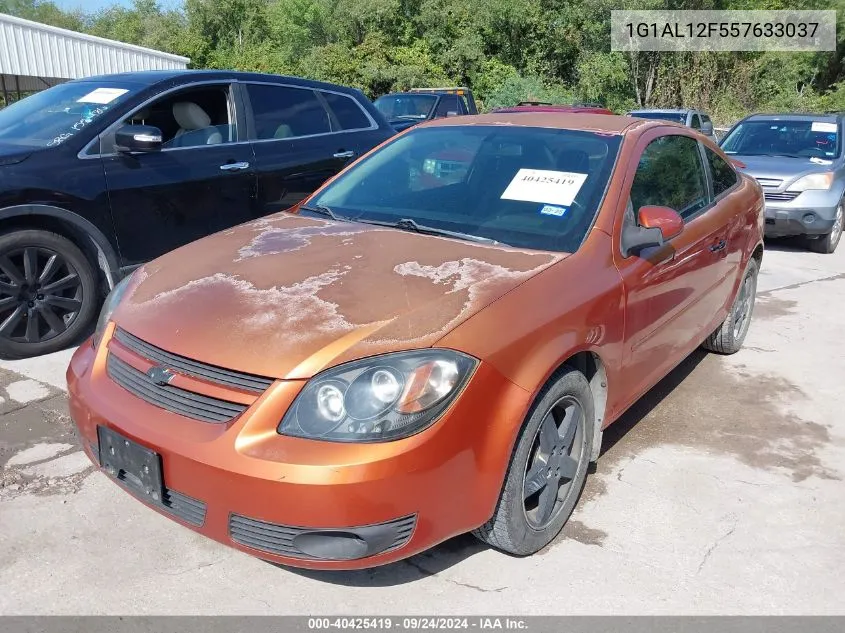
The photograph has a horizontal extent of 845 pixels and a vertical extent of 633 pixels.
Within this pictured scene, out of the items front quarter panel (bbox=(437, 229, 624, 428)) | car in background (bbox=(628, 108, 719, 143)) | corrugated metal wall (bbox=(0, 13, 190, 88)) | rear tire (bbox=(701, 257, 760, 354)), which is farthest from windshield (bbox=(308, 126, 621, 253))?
corrugated metal wall (bbox=(0, 13, 190, 88))

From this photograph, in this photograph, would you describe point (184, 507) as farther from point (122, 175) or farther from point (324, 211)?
point (122, 175)

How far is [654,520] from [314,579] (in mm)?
1442

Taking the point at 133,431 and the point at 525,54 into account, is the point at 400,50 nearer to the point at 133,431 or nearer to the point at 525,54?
the point at 525,54

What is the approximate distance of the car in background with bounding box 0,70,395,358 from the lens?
434 centimetres

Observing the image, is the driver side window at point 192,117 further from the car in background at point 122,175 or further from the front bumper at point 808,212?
the front bumper at point 808,212

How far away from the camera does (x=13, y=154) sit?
4.26 metres

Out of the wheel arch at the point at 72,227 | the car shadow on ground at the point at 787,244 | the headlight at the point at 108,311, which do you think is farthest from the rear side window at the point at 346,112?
the car shadow on ground at the point at 787,244

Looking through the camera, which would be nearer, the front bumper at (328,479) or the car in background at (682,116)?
the front bumper at (328,479)

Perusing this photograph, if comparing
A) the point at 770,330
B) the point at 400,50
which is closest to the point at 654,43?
the point at 400,50

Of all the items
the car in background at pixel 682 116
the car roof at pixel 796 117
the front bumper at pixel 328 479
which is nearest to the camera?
the front bumper at pixel 328 479

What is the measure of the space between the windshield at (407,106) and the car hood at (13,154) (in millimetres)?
9333

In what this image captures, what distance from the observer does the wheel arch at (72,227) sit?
425 centimetres

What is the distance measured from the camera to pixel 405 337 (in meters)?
2.26
